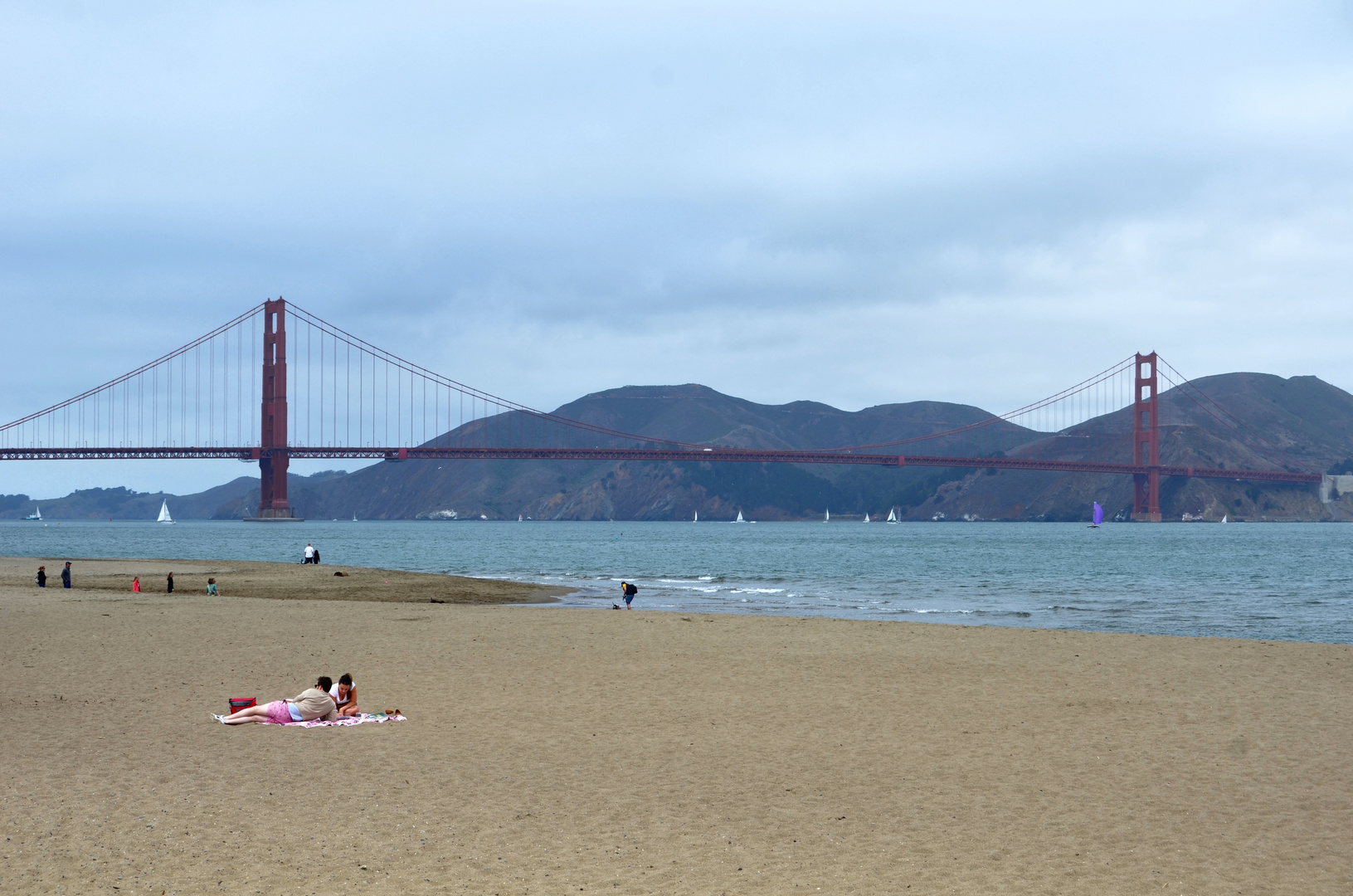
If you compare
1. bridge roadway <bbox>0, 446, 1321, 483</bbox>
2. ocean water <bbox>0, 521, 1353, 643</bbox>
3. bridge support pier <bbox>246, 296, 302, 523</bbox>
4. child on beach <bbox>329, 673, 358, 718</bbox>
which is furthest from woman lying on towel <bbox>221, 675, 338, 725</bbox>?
bridge support pier <bbox>246, 296, 302, 523</bbox>

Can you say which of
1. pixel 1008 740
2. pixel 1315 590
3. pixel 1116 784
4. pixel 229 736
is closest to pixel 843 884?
pixel 1116 784

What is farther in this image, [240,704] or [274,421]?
[274,421]

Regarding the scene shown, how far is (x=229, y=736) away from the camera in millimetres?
11609

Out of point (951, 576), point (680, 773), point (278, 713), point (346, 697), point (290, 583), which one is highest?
point (346, 697)

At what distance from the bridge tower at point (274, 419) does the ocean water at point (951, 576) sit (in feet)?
79.8

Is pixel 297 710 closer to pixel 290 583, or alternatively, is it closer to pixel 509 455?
pixel 290 583

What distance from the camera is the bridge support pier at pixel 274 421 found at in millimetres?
125938

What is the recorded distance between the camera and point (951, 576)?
52.2 meters

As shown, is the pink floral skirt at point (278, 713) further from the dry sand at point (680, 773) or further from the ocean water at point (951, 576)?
the ocean water at point (951, 576)

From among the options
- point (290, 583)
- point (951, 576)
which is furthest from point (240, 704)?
point (951, 576)

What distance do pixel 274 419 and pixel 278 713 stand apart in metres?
121

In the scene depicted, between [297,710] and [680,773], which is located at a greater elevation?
[297,710]

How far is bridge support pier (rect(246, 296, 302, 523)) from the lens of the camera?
125938mm

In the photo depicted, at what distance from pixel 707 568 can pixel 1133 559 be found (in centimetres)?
2899
